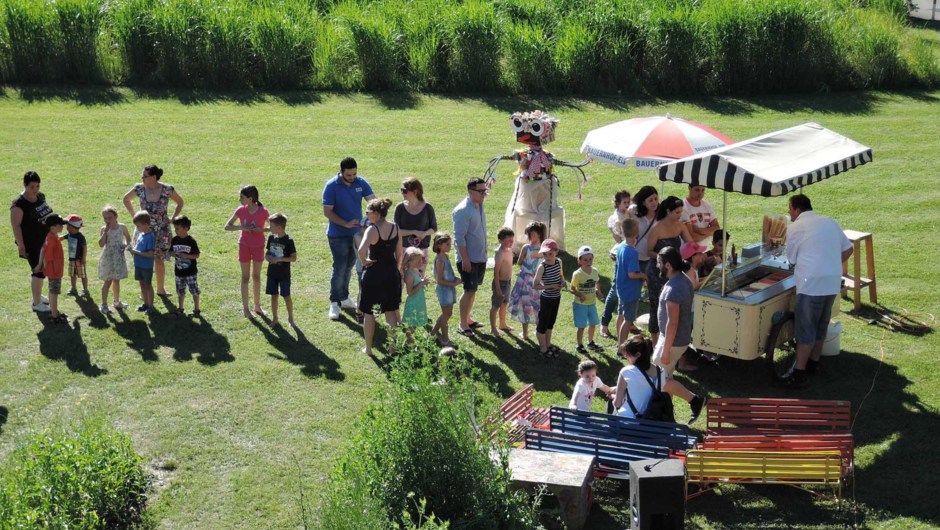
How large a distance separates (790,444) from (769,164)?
2.93 metres

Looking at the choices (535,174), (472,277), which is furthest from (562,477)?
(535,174)

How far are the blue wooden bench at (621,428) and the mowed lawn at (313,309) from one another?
0.44m

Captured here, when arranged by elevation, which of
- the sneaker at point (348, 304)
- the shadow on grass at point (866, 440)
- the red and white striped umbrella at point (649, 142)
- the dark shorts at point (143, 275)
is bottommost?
the shadow on grass at point (866, 440)

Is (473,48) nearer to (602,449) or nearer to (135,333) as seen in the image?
(135,333)

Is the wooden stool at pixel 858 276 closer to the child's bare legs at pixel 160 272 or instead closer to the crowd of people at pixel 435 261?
the crowd of people at pixel 435 261

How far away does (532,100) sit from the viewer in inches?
862

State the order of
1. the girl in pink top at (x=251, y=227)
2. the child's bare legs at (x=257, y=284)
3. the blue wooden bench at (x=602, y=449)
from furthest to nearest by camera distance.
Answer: the child's bare legs at (x=257, y=284) < the girl in pink top at (x=251, y=227) < the blue wooden bench at (x=602, y=449)

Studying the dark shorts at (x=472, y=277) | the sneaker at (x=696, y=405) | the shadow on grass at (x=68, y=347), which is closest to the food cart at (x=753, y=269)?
the sneaker at (x=696, y=405)

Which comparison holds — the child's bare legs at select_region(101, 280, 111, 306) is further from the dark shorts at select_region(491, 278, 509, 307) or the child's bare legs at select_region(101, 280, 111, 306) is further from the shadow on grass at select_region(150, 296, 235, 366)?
the dark shorts at select_region(491, 278, 509, 307)

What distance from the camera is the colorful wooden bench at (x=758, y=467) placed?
26.6 ft

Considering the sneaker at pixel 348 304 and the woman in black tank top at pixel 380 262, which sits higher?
the woman in black tank top at pixel 380 262

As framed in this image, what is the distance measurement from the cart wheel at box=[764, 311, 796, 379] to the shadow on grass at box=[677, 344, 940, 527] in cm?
15

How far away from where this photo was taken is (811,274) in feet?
33.2

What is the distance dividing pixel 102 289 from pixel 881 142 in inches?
530
